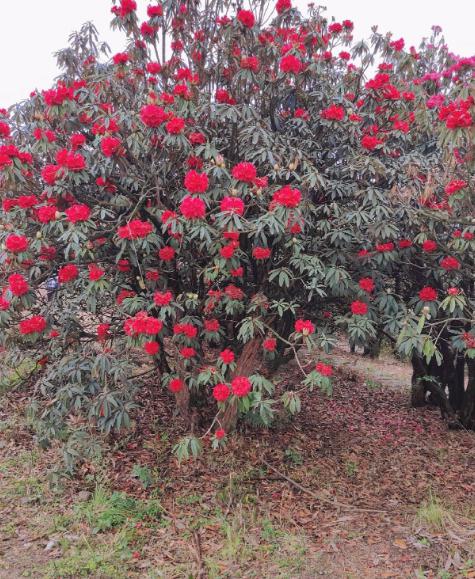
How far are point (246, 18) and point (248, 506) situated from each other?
3.44 metres

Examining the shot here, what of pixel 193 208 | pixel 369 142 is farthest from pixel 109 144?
pixel 369 142

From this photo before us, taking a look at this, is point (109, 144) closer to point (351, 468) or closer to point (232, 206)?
point (232, 206)

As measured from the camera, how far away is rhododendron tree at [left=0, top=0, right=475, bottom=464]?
2.93 meters

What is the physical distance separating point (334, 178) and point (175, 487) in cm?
266

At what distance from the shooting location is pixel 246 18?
3217 millimetres

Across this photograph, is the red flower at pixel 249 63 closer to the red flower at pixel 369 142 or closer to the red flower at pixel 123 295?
Result: the red flower at pixel 369 142

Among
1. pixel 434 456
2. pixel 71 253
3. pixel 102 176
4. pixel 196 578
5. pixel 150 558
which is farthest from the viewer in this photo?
pixel 434 456

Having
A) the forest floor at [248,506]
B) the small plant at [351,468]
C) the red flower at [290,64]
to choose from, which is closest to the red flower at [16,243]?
the forest floor at [248,506]

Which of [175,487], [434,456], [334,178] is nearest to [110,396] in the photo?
[175,487]

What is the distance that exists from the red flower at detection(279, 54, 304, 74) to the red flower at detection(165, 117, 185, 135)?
90cm

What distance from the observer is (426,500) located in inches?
145

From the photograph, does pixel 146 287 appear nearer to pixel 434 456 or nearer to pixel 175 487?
pixel 175 487

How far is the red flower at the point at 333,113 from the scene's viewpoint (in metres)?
3.30

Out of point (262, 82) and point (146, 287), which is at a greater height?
point (262, 82)
